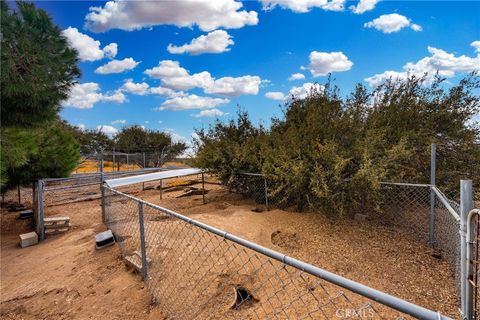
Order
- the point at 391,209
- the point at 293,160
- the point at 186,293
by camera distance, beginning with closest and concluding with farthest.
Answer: the point at 186,293
the point at 293,160
the point at 391,209

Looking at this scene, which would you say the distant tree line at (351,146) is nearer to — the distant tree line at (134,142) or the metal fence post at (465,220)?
the metal fence post at (465,220)

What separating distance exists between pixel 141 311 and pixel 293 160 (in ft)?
13.8

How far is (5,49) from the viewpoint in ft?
13.5

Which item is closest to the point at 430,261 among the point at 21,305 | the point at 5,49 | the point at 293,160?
the point at 293,160

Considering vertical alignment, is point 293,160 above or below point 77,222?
above

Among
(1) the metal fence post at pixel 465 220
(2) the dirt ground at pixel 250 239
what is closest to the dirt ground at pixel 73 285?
(2) the dirt ground at pixel 250 239

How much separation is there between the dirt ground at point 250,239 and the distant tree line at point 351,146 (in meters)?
0.66

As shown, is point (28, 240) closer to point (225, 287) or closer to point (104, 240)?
point (104, 240)

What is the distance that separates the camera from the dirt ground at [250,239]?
152 inches

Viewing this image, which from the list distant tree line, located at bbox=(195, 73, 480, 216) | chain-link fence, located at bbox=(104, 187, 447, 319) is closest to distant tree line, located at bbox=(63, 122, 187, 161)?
distant tree line, located at bbox=(195, 73, 480, 216)

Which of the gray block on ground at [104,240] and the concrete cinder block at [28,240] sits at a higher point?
the gray block on ground at [104,240]

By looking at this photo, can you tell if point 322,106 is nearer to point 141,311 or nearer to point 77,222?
point 141,311

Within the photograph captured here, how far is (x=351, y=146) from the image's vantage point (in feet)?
22.7

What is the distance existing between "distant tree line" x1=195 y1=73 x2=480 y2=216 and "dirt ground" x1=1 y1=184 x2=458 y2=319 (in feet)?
2.17
